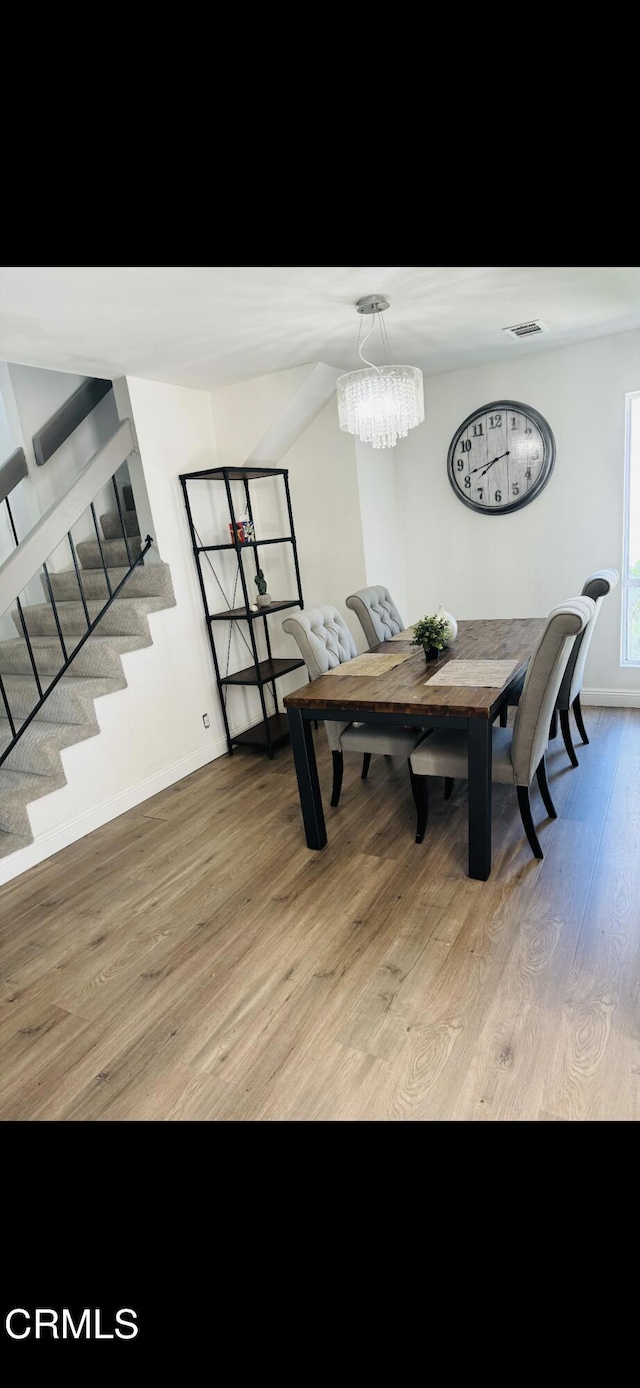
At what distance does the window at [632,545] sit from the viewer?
3.76 metres

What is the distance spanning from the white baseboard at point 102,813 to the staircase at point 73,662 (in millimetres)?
76

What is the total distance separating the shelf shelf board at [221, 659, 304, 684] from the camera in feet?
12.7

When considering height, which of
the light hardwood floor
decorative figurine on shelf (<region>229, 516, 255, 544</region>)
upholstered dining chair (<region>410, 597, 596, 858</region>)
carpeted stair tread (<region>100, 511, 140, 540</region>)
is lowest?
the light hardwood floor

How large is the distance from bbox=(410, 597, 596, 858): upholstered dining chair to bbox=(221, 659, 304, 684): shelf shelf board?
152 centimetres

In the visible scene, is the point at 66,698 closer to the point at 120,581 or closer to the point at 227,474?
the point at 120,581

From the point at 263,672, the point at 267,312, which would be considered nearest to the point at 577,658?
the point at 263,672

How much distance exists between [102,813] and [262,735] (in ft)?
3.94

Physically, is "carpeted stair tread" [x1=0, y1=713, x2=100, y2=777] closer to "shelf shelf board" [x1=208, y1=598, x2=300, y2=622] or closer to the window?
"shelf shelf board" [x1=208, y1=598, x2=300, y2=622]

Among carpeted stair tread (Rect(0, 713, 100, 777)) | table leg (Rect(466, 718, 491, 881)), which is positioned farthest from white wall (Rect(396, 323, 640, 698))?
carpeted stair tread (Rect(0, 713, 100, 777))

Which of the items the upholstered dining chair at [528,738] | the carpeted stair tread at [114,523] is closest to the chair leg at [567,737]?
the upholstered dining chair at [528,738]
